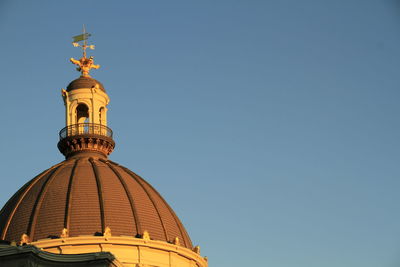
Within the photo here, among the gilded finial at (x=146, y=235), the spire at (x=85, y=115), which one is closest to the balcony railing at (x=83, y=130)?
the spire at (x=85, y=115)

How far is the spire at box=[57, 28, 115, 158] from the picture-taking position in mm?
80250

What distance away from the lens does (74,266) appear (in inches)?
2317

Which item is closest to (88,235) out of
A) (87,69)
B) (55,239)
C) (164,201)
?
(55,239)

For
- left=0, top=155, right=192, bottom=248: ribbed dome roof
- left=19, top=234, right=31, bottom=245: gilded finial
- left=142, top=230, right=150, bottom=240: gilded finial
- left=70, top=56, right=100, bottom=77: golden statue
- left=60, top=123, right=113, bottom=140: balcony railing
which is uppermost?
left=70, top=56, right=100, bottom=77: golden statue

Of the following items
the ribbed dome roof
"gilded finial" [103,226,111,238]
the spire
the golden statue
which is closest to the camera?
"gilded finial" [103,226,111,238]

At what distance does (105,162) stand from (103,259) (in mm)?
19420

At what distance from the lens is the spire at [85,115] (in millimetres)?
80250

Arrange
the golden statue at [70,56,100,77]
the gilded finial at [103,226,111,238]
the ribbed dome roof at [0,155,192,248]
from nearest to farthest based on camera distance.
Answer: the gilded finial at [103,226,111,238]
the ribbed dome roof at [0,155,192,248]
the golden statue at [70,56,100,77]

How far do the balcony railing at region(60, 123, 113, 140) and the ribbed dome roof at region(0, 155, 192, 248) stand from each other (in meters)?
5.04

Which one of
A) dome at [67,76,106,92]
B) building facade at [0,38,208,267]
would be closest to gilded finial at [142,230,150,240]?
building facade at [0,38,208,267]

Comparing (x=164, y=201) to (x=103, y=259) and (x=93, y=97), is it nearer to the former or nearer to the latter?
→ (x=93, y=97)

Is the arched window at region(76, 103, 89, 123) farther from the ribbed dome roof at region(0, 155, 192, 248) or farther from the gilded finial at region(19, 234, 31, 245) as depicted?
the gilded finial at region(19, 234, 31, 245)

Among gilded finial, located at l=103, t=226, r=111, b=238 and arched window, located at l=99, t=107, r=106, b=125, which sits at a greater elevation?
arched window, located at l=99, t=107, r=106, b=125

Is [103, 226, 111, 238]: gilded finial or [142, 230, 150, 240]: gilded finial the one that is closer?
[103, 226, 111, 238]: gilded finial
